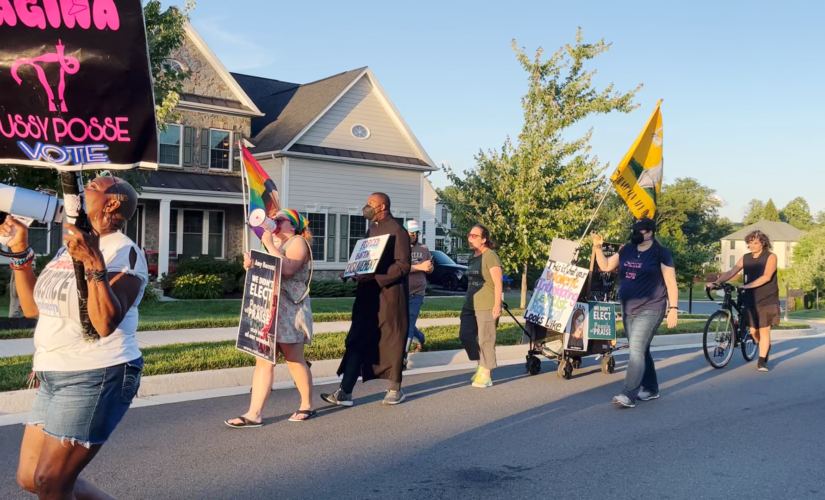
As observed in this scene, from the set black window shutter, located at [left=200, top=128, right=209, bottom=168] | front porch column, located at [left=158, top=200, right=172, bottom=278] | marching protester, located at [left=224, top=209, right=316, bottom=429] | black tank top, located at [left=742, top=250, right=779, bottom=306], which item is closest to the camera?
marching protester, located at [left=224, top=209, right=316, bottom=429]

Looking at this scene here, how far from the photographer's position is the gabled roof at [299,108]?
2467 cm

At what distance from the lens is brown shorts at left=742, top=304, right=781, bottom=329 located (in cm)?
1103

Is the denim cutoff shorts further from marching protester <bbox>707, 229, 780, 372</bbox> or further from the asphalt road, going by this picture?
marching protester <bbox>707, 229, 780, 372</bbox>

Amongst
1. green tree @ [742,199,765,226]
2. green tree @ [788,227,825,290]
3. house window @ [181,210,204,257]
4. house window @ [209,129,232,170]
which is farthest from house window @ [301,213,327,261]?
green tree @ [742,199,765,226]

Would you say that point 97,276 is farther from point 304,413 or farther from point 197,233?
point 197,233

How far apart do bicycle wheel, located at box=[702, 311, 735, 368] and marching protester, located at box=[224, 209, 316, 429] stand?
21.8 ft

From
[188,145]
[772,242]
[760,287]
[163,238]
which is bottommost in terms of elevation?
[760,287]

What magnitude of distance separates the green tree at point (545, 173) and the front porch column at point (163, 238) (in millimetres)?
9746

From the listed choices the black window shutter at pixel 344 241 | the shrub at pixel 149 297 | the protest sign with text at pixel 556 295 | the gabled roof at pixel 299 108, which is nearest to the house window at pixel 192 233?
the gabled roof at pixel 299 108

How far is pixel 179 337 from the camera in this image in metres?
11.5

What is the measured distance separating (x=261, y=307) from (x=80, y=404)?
3.28m

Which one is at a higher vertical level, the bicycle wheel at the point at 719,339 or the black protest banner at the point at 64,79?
the black protest banner at the point at 64,79

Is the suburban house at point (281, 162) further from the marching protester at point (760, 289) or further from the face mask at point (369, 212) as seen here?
the face mask at point (369, 212)

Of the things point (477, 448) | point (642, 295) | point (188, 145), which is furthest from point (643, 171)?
point (188, 145)
